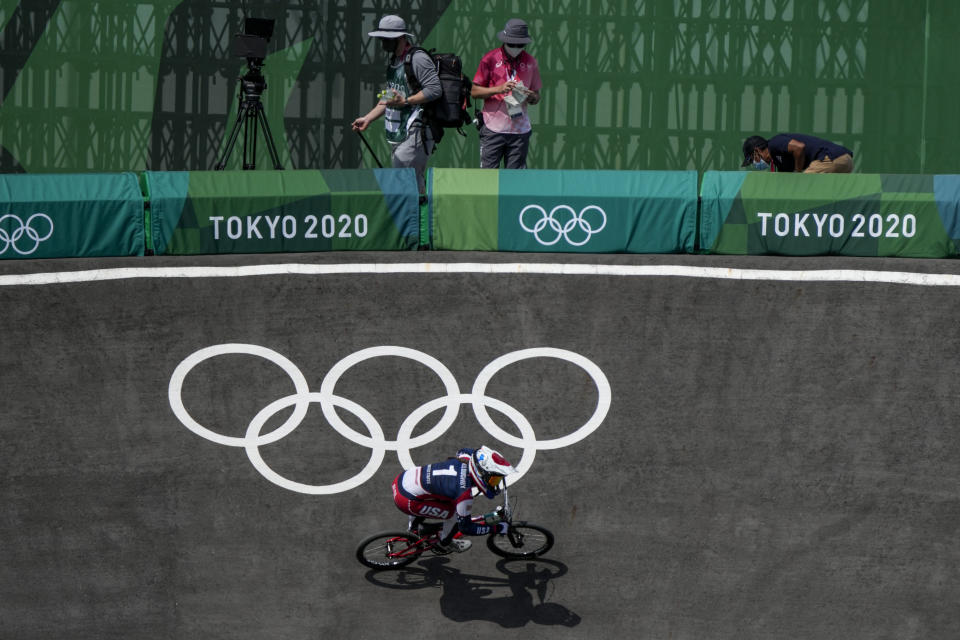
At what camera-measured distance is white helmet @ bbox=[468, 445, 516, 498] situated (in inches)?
356

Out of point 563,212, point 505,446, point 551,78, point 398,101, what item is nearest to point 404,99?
point 398,101

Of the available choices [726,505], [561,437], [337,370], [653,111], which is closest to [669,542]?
[726,505]

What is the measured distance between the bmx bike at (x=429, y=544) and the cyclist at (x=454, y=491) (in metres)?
0.08

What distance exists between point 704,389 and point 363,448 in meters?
3.29

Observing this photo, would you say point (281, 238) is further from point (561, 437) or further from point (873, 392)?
point (873, 392)

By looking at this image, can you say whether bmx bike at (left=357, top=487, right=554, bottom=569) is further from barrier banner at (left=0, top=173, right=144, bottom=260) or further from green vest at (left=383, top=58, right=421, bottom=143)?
green vest at (left=383, top=58, right=421, bottom=143)

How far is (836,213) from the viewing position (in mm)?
11797

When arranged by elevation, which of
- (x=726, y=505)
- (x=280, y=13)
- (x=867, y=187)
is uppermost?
(x=280, y=13)

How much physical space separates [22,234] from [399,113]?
412cm

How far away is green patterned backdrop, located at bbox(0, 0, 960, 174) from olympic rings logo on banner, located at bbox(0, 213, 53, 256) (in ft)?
14.8

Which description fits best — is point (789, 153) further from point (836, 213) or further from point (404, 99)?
point (404, 99)

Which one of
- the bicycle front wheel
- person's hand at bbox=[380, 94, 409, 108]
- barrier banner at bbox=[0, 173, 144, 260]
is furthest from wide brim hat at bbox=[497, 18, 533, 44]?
the bicycle front wheel

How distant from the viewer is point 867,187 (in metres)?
11.8

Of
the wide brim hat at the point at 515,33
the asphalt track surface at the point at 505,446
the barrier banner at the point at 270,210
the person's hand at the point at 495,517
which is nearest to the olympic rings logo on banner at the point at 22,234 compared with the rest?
the asphalt track surface at the point at 505,446
